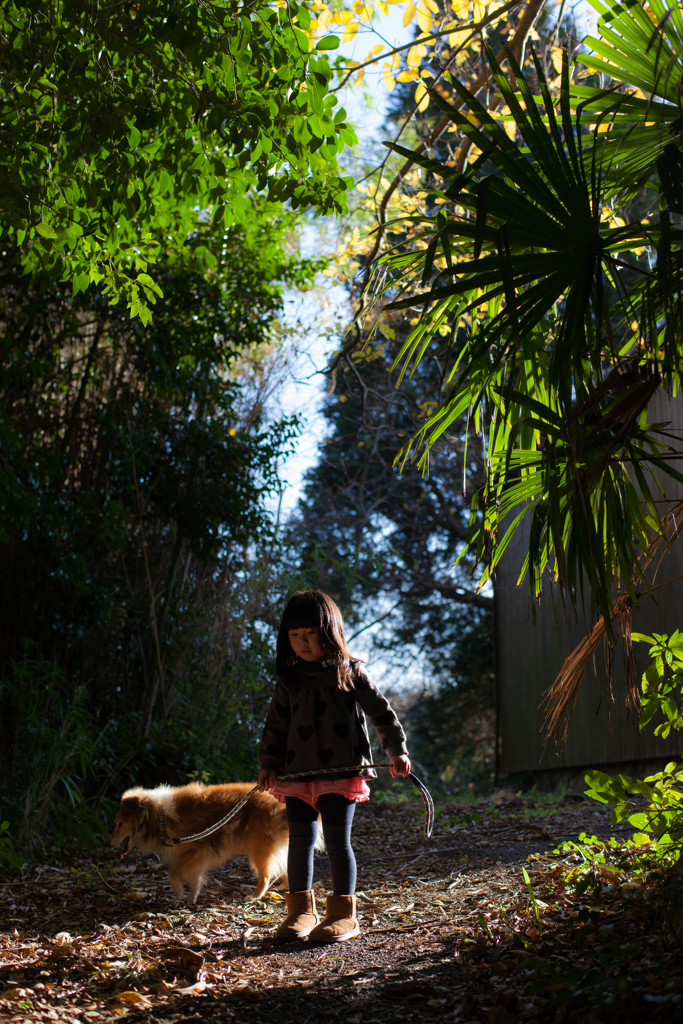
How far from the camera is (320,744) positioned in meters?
3.34

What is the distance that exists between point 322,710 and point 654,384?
6.22 ft

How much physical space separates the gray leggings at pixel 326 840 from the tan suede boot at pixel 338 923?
3 centimetres

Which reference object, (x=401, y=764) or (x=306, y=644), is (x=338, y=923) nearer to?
(x=401, y=764)

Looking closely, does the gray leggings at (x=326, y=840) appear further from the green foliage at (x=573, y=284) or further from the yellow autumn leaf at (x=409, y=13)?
the yellow autumn leaf at (x=409, y=13)

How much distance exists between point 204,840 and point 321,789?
38.3 inches

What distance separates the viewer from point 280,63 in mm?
3639

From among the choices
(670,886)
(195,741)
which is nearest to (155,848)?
(670,886)

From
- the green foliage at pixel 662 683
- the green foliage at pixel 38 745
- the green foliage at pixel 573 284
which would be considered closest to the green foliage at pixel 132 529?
the green foliage at pixel 38 745

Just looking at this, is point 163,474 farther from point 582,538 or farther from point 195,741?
point 582,538

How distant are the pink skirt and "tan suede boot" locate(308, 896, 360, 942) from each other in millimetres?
386

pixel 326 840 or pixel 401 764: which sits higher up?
pixel 401 764

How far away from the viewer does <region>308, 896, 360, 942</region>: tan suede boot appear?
10.0 ft

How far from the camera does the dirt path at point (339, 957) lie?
2.17 meters

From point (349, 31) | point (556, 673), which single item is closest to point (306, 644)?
point (349, 31)
